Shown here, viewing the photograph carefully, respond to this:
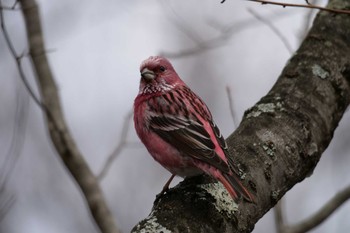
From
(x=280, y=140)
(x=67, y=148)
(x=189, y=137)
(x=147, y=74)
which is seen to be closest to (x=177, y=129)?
(x=189, y=137)

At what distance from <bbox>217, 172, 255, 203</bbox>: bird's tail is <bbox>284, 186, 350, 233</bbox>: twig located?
162 cm

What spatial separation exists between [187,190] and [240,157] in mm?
672

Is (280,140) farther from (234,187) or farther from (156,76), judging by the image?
(156,76)

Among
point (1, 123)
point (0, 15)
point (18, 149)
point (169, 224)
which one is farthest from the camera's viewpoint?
point (1, 123)

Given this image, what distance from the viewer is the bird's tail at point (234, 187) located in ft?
14.2

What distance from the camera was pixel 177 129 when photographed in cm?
528

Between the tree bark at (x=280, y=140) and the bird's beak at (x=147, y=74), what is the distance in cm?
110

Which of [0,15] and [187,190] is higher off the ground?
[0,15]

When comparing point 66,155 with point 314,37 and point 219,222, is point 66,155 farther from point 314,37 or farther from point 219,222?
point 314,37

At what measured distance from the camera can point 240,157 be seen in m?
4.95

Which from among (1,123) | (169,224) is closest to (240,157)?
(169,224)

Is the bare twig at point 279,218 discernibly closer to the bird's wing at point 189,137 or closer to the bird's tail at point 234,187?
the bird's wing at point 189,137

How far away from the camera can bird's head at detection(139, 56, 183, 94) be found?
19.9ft

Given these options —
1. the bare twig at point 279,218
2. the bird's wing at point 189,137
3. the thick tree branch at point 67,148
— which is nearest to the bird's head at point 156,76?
the bird's wing at point 189,137
